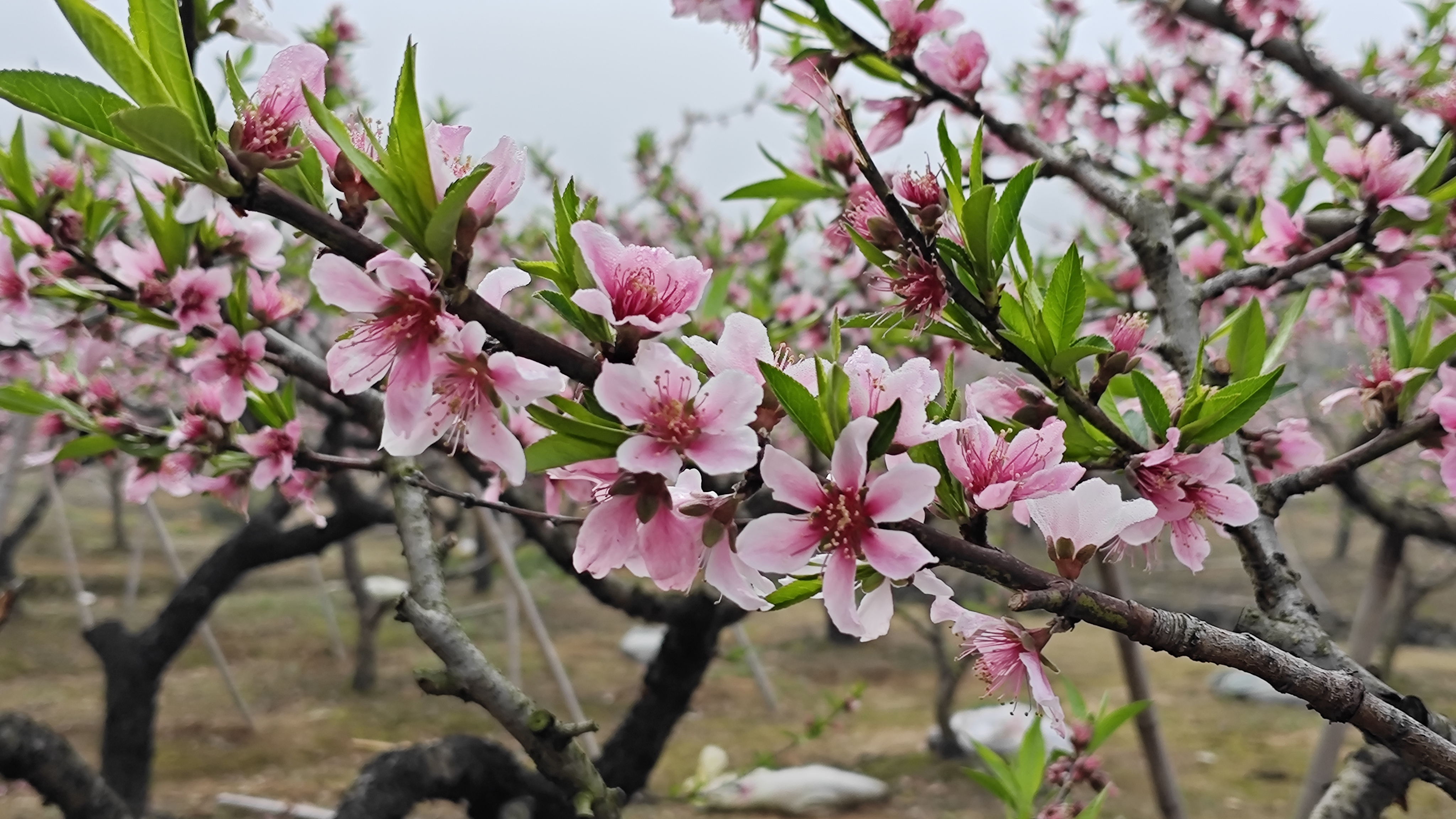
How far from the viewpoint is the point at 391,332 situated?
544mm

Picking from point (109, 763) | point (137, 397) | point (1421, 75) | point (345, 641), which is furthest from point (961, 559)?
point (345, 641)

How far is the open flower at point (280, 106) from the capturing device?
1.77 ft

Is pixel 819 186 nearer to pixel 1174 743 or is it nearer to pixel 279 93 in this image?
pixel 279 93

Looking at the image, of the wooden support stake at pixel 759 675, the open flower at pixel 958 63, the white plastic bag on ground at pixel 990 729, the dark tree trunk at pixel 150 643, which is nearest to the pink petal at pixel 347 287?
the open flower at pixel 958 63

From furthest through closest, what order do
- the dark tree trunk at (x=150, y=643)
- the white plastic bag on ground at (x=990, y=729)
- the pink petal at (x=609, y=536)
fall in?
the white plastic bag on ground at (x=990, y=729), the dark tree trunk at (x=150, y=643), the pink petal at (x=609, y=536)

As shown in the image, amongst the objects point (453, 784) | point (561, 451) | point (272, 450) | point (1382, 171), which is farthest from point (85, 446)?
point (1382, 171)

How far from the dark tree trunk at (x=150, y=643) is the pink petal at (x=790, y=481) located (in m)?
2.90

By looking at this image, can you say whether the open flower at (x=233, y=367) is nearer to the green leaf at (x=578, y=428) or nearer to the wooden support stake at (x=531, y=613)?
the green leaf at (x=578, y=428)

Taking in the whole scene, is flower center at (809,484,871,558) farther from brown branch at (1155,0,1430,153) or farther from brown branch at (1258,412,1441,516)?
brown branch at (1155,0,1430,153)

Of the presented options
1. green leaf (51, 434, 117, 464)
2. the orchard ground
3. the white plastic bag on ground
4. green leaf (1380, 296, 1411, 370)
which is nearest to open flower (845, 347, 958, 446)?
green leaf (1380, 296, 1411, 370)

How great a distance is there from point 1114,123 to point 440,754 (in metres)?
2.29

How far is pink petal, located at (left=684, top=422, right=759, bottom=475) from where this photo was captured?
0.48 metres

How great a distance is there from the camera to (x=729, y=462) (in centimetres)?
48

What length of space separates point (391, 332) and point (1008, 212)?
16.9 inches
